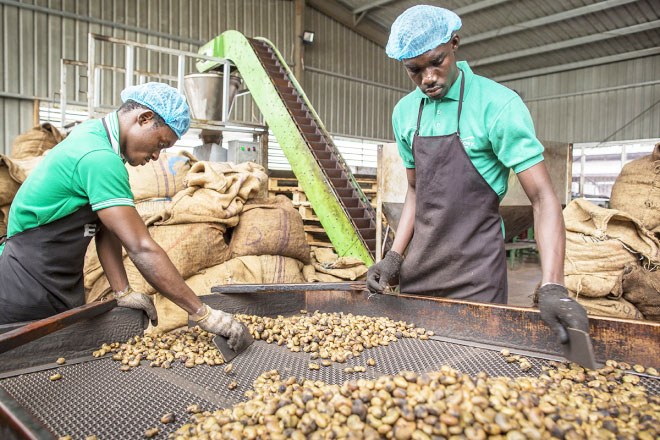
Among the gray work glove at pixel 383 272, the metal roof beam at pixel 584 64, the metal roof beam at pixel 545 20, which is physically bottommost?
the gray work glove at pixel 383 272

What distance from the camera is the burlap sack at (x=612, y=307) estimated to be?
2844 mm

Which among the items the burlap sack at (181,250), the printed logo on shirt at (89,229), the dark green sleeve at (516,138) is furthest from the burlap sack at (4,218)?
the dark green sleeve at (516,138)

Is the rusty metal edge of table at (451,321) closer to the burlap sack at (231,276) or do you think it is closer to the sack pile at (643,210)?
the burlap sack at (231,276)

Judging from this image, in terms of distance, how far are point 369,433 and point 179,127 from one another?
1305 mm

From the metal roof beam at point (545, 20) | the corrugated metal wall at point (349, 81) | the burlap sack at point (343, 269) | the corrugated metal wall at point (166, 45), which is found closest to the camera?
the burlap sack at point (343, 269)

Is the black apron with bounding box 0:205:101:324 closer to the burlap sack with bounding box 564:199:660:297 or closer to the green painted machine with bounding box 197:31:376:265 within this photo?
the green painted machine with bounding box 197:31:376:265

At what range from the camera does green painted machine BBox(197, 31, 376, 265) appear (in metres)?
4.10

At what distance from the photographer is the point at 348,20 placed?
12.2m

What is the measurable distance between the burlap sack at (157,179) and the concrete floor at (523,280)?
336 centimetres

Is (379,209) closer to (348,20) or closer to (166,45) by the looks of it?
(166,45)

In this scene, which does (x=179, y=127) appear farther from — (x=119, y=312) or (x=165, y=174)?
(x=165, y=174)

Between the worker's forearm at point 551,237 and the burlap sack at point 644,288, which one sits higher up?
the worker's forearm at point 551,237

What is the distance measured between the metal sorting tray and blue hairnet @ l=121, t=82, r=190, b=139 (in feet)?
2.85

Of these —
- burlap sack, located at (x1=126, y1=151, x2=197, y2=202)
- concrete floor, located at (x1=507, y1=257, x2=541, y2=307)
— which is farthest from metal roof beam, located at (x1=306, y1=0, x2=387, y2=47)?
burlap sack, located at (x1=126, y1=151, x2=197, y2=202)
